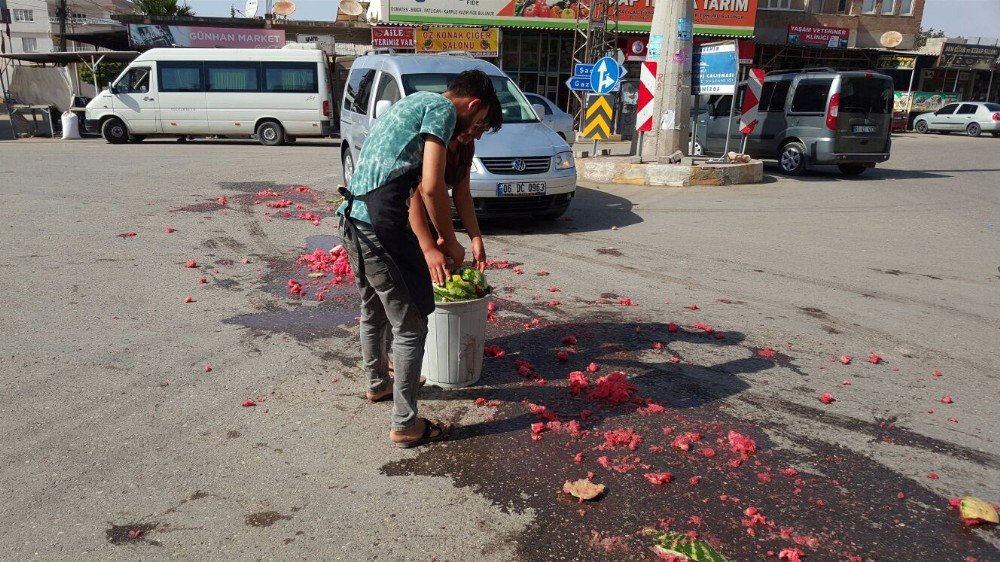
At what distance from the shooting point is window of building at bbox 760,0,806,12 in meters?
34.9

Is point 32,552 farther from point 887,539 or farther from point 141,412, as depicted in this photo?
point 887,539

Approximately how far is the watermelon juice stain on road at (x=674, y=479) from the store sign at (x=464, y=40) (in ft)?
84.5

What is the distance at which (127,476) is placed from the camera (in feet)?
10.9

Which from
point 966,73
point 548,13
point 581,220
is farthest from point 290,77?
point 966,73

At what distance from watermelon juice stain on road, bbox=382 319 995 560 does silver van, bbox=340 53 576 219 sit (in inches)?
171

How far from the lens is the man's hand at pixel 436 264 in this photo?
137 inches

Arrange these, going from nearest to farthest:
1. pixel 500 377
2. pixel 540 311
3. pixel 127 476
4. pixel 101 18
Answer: pixel 127 476, pixel 500 377, pixel 540 311, pixel 101 18

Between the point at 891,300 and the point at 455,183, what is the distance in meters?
4.73

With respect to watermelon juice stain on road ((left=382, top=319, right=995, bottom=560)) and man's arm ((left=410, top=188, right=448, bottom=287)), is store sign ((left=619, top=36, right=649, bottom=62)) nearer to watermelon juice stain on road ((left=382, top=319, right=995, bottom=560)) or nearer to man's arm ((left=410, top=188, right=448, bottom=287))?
watermelon juice stain on road ((left=382, top=319, right=995, bottom=560))

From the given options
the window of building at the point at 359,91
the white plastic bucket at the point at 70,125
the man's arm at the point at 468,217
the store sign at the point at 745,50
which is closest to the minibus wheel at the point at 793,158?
the window of building at the point at 359,91

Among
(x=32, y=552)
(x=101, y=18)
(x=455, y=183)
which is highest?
(x=101, y=18)

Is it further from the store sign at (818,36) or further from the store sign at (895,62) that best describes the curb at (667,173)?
the store sign at (895,62)

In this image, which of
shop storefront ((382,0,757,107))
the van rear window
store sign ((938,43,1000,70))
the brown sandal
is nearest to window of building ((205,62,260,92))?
shop storefront ((382,0,757,107))

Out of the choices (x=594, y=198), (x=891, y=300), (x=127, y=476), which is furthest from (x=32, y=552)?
(x=594, y=198)
